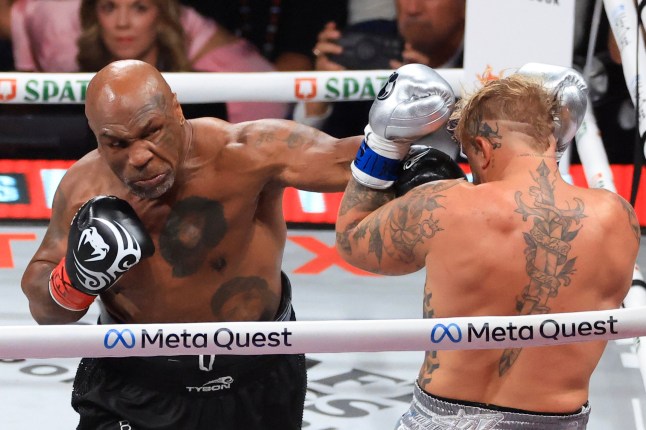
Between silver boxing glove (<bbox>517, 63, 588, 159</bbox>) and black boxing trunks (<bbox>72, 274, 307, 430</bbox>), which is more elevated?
silver boxing glove (<bbox>517, 63, 588, 159</bbox>)

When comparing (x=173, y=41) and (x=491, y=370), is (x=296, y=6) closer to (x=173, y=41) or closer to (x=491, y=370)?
(x=173, y=41)

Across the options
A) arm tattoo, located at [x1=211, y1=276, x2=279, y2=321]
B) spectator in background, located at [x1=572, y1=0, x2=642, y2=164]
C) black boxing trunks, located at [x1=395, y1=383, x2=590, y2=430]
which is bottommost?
spectator in background, located at [x1=572, y1=0, x2=642, y2=164]

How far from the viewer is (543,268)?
194 cm

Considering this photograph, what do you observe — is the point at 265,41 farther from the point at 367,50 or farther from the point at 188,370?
the point at 188,370

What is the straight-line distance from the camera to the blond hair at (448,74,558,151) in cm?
197

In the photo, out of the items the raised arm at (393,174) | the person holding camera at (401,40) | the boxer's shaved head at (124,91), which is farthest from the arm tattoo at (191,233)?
the person holding camera at (401,40)

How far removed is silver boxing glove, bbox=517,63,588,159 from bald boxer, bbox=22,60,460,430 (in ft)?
1.61

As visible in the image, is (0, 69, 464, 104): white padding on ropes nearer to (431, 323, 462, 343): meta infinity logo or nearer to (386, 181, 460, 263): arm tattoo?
(386, 181, 460, 263): arm tattoo

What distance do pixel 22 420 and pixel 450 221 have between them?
1.87m

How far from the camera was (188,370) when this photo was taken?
8.15 ft

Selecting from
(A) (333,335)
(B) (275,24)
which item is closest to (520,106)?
(A) (333,335)

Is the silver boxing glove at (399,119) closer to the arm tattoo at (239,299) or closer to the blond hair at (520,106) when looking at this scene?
the blond hair at (520,106)

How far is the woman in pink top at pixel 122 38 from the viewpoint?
5.17 m

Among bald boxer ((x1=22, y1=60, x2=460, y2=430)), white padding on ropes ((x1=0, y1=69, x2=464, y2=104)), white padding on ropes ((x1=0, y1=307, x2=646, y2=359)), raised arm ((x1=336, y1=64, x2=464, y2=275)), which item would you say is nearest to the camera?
white padding on ropes ((x1=0, y1=69, x2=464, y2=104))
